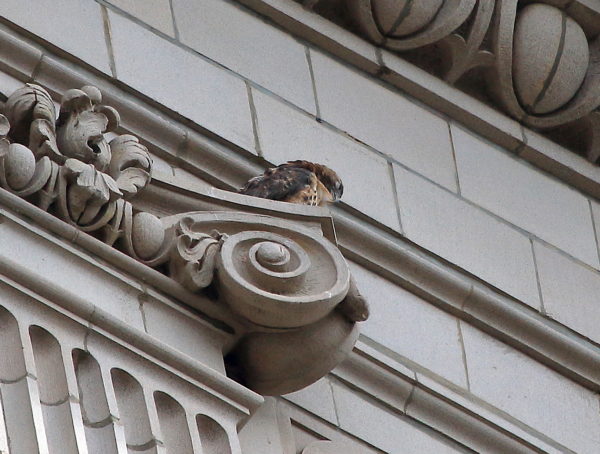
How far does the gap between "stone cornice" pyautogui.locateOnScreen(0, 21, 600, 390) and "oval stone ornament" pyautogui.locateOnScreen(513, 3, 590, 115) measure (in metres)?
0.80

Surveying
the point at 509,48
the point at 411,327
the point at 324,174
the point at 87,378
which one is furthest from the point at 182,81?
the point at 87,378

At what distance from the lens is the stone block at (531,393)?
635cm

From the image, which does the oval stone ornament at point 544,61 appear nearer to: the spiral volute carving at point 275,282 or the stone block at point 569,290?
the stone block at point 569,290

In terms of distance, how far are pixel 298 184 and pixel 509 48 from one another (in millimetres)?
1394

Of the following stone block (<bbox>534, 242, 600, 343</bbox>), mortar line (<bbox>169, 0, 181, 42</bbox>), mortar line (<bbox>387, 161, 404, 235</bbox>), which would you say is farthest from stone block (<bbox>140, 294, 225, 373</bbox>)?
stone block (<bbox>534, 242, 600, 343</bbox>)

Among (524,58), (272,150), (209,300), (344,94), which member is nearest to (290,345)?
(209,300)

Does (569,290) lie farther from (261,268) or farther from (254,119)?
(261,268)

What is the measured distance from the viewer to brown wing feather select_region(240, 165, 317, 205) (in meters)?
5.92

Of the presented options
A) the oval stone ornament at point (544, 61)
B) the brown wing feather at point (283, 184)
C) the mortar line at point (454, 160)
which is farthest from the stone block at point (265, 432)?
the oval stone ornament at point (544, 61)

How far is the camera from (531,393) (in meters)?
6.44

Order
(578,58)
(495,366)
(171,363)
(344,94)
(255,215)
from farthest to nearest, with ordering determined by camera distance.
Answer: (578,58)
(344,94)
(495,366)
(255,215)
(171,363)

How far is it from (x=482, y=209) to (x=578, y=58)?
651 millimetres

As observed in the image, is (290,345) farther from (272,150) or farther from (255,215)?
(272,150)

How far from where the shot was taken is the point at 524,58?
7211 millimetres
